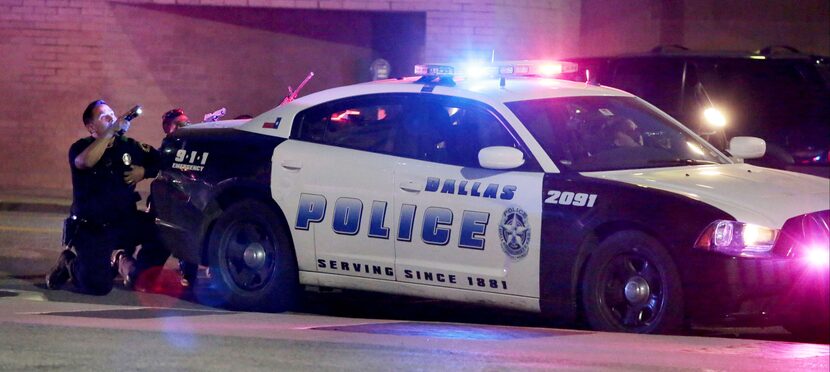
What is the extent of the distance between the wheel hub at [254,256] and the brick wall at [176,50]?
8.70 metres

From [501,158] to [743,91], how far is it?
4.93 metres

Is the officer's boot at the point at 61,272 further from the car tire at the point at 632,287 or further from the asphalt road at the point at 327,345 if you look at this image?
the car tire at the point at 632,287

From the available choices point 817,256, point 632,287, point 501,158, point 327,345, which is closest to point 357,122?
point 501,158

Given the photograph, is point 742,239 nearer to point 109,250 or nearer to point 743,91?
point 109,250

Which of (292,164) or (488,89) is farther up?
(488,89)

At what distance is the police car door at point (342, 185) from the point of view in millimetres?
7633

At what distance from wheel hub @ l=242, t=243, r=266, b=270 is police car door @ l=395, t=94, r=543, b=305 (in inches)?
40.5

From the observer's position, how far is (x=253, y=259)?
8.16 metres

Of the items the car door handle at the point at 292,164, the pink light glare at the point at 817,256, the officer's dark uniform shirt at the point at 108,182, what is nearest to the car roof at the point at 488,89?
the car door handle at the point at 292,164

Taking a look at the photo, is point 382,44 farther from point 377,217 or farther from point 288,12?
point 377,217

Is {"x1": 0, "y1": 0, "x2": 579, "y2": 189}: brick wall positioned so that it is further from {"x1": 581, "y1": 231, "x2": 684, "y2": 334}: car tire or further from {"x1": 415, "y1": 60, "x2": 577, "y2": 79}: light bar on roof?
{"x1": 581, "y1": 231, "x2": 684, "y2": 334}: car tire

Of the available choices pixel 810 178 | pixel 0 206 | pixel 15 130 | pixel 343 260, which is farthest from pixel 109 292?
pixel 15 130

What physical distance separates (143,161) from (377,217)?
238 centimetres

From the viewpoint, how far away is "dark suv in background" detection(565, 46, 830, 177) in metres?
10.7
